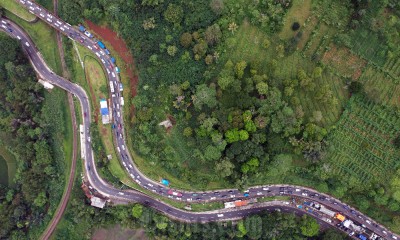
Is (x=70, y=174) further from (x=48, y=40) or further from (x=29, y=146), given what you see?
(x=48, y=40)

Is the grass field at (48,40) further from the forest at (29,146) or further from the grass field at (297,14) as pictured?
the grass field at (297,14)

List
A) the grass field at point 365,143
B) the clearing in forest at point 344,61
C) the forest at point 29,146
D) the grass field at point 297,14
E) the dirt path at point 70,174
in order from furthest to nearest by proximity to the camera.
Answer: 1. the dirt path at point 70,174
2. the forest at point 29,146
3. the grass field at point 297,14
4. the grass field at point 365,143
5. the clearing in forest at point 344,61

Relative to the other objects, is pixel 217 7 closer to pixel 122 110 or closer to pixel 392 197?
pixel 122 110

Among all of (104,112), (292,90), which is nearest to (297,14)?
(292,90)

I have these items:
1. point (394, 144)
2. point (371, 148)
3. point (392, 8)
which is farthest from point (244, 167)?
point (392, 8)

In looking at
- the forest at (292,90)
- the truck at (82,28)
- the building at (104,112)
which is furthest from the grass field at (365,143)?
the truck at (82,28)

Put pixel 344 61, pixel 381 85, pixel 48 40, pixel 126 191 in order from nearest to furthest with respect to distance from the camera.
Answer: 1. pixel 381 85
2. pixel 344 61
3. pixel 126 191
4. pixel 48 40
